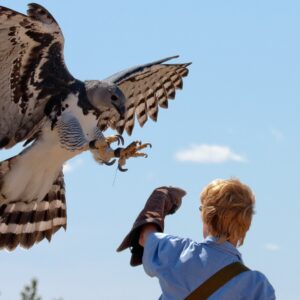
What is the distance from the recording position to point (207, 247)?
334 cm

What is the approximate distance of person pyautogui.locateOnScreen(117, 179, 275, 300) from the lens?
3.22m

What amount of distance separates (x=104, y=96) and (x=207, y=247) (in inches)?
189

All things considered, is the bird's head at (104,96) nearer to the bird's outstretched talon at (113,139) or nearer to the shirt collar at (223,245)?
the bird's outstretched talon at (113,139)

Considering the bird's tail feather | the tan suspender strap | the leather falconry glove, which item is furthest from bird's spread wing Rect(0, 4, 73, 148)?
the tan suspender strap

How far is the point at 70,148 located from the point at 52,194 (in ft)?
3.56

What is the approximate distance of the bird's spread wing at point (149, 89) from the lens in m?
9.20

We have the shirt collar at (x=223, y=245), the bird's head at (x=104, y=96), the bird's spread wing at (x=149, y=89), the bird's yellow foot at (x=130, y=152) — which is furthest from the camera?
the bird's spread wing at (x=149, y=89)

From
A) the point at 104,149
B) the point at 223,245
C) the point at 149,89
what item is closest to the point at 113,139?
the point at 104,149

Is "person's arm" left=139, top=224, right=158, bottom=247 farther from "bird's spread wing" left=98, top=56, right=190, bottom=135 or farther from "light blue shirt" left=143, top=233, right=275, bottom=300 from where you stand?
"bird's spread wing" left=98, top=56, right=190, bottom=135

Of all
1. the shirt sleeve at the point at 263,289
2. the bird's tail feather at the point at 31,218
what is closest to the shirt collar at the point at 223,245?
the shirt sleeve at the point at 263,289

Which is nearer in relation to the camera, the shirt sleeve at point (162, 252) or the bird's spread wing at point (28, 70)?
the shirt sleeve at point (162, 252)

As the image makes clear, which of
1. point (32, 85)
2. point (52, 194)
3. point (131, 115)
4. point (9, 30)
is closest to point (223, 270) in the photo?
point (9, 30)

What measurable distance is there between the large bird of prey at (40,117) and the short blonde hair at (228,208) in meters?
3.72

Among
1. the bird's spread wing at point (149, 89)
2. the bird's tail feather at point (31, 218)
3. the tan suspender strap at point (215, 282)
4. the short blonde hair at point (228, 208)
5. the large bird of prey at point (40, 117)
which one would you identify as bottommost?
the tan suspender strap at point (215, 282)
